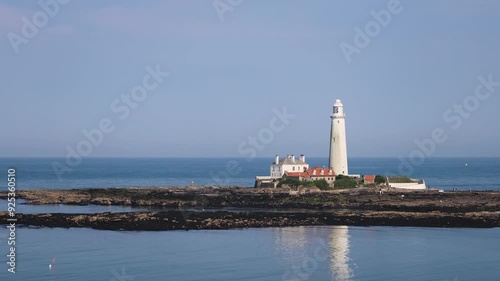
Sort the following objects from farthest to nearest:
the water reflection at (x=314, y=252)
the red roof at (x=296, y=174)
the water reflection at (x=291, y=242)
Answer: the red roof at (x=296, y=174) → the water reflection at (x=291, y=242) → the water reflection at (x=314, y=252)

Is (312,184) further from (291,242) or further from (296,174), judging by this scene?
(291,242)

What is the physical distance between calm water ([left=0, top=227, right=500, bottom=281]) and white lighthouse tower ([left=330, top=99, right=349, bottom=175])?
28943mm

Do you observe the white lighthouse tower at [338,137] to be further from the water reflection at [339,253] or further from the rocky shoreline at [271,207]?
the water reflection at [339,253]

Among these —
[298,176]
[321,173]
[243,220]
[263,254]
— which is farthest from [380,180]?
[263,254]

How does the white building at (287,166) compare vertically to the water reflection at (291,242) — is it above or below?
above

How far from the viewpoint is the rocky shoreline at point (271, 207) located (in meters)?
47.7

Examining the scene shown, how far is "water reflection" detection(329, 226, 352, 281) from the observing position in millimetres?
31781

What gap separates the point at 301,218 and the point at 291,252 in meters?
13.4

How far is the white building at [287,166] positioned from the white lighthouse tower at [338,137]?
4579 mm

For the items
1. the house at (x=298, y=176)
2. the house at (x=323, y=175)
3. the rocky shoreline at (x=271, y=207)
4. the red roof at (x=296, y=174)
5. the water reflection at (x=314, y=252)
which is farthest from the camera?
the red roof at (x=296, y=174)

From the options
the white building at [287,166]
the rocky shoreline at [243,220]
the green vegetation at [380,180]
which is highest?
the white building at [287,166]

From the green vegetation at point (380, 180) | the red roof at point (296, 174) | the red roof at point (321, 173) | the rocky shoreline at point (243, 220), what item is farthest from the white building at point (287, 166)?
the rocky shoreline at point (243, 220)

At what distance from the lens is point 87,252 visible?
120 feet

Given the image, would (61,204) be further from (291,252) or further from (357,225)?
(291,252)
